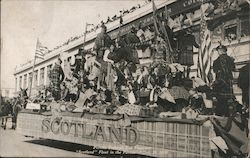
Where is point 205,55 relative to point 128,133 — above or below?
above

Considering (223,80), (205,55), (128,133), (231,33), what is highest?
(231,33)

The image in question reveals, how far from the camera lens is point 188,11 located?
4910mm

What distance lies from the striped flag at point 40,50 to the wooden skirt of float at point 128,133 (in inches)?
37.1

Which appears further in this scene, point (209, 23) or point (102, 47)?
point (102, 47)

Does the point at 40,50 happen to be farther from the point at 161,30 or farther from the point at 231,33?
the point at 231,33

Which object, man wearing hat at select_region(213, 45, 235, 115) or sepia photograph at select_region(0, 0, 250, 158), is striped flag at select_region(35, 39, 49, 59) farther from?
man wearing hat at select_region(213, 45, 235, 115)

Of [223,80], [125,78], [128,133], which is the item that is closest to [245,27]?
[223,80]

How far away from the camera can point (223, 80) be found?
473 cm

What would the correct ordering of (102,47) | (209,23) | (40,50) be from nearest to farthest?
(209,23) < (102,47) < (40,50)

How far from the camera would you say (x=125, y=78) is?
5.41 m

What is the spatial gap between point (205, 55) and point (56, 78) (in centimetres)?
244

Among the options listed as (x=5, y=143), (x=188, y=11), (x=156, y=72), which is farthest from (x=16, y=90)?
(x=188, y=11)

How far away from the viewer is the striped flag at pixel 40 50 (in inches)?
246

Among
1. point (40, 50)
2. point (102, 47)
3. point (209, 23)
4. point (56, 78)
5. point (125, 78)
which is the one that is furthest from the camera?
point (40, 50)
